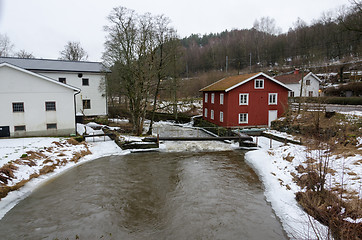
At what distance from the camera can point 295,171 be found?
39.2 feet

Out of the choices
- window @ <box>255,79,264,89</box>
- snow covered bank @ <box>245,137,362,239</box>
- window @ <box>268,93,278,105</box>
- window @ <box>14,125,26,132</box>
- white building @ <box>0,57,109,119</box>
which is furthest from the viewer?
white building @ <box>0,57,109,119</box>

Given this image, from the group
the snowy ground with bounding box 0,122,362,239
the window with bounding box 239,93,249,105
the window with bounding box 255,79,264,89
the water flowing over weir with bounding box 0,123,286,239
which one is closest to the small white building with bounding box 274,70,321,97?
the window with bounding box 255,79,264,89

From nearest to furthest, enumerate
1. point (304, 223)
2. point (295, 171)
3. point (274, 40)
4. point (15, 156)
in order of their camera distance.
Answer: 1. point (304, 223)
2. point (295, 171)
3. point (15, 156)
4. point (274, 40)

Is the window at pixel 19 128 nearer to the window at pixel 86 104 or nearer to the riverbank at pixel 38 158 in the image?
the riverbank at pixel 38 158

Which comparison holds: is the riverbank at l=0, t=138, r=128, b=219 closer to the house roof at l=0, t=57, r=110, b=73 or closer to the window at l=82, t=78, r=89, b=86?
the window at l=82, t=78, r=89, b=86

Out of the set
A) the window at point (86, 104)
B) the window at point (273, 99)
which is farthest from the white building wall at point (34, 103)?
the window at point (273, 99)

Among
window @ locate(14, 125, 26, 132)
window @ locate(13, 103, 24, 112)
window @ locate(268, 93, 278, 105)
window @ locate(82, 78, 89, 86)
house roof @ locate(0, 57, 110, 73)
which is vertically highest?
house roof @ locate(0, 57, 110, 73)

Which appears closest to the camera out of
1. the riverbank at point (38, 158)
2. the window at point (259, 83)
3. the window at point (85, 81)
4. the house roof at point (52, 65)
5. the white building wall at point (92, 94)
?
the riverbank at point (38, 158)

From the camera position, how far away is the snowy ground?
843cm

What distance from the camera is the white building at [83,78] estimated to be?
30.4 meters

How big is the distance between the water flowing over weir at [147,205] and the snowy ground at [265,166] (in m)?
0.48

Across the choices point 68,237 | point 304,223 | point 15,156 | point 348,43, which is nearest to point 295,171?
point 304,223

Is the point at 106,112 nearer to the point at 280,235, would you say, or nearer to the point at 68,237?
the point at 68,237

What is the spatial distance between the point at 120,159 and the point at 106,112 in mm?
18850
